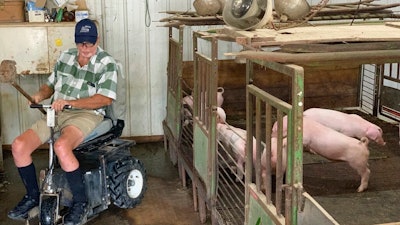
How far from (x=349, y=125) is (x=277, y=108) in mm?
2440

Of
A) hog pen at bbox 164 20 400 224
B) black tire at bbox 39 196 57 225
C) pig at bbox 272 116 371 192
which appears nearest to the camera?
hog pen at bbox 164 20 400 224

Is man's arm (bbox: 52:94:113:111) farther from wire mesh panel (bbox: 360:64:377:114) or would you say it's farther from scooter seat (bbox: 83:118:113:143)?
wire mesh panel (bbox: 360:64:377:114)

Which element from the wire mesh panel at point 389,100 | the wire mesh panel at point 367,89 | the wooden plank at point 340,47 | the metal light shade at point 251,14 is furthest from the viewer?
the wire mesh panel at point 367,89

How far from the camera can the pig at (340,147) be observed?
3.64 meters

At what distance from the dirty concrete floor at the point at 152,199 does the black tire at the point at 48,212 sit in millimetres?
481

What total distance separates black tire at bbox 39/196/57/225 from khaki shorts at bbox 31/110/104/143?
54cm

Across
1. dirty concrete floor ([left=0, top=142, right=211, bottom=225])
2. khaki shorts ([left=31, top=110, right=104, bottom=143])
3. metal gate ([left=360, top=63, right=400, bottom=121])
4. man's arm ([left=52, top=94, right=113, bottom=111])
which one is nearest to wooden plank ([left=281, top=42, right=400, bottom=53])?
man's arm ([left=52, top=94, right=113, bottom=111])

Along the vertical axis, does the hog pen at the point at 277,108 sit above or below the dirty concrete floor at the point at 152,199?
above

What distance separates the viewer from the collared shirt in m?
3.98

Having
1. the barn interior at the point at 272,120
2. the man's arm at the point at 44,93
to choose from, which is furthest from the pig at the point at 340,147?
the man's arm at the point at 44,93

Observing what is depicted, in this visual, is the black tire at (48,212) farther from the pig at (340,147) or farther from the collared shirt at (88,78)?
the pig at (340,147)

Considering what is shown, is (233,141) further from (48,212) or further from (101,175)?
(48,212)

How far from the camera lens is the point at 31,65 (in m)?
5.34

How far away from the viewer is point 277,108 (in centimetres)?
223
